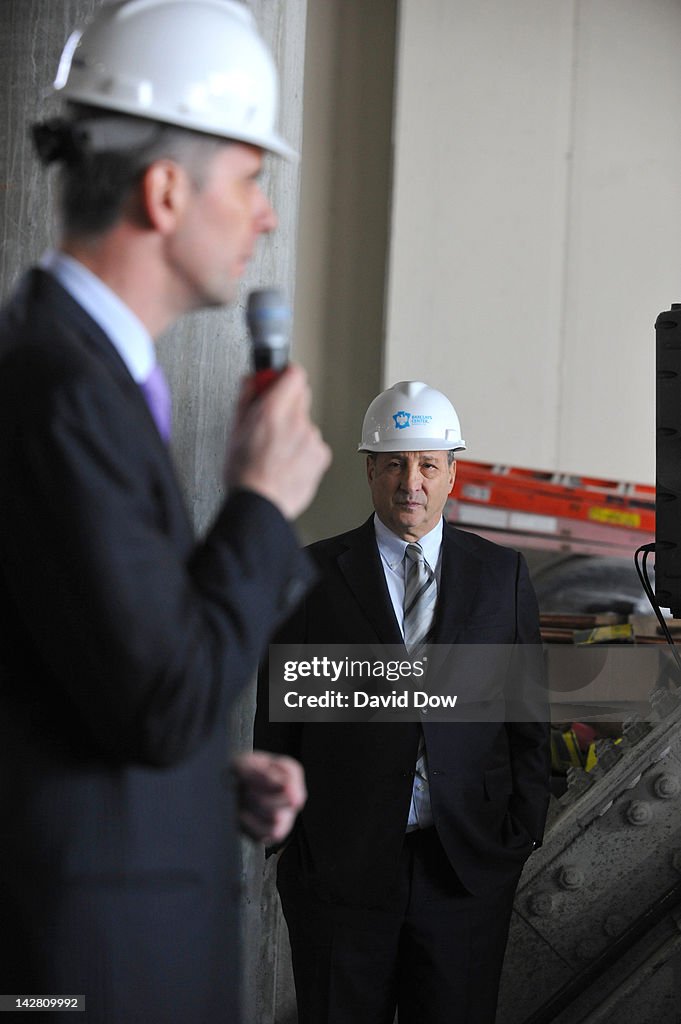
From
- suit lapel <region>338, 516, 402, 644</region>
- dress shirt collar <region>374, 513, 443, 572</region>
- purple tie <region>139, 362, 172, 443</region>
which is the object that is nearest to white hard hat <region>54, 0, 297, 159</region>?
purple tie <region>139, 362, 172, 443</region>

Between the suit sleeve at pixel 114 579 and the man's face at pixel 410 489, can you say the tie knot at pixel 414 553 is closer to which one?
the man's face at pixel 410 489

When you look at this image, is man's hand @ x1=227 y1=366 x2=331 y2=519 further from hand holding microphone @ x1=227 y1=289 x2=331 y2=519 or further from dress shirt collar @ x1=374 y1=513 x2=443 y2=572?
dress shirt collar @ x1=374 y1=513 x2=443 y2=572

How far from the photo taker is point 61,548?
107 cm

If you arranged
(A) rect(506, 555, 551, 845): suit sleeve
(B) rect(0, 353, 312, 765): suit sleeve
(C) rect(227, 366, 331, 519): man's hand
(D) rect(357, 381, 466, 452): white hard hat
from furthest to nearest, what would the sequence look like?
(D) rect(357, 381, 466, 452): white hard hat
(A) rect(506, 555, 551, 845): suit sleeve
(C) rect(227, 366, 331, 519): man's hand
(B) rect(0, 353, 312, 765): suit sleeve

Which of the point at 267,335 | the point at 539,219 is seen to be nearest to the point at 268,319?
the point at 267,335

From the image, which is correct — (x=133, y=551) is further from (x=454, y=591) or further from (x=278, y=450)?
(x=454, y=591)

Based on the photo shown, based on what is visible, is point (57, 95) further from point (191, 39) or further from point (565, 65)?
point (565, 65)

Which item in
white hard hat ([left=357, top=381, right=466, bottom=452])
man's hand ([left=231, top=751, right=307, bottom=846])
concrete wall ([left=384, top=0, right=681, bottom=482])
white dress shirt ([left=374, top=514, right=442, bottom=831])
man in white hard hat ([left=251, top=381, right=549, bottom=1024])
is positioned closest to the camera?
man's hand ([left=231, top=751, right=307, bottom=846])

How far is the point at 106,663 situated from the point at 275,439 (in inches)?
11.9

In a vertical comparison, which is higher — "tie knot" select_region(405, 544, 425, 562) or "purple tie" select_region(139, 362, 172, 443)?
"purple tie" select_region(139, 362, 172, 443)

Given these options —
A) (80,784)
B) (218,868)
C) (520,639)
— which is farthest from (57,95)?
(520,639)

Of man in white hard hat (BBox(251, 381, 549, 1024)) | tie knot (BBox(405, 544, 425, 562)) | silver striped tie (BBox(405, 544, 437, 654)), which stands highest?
tie knot (BBox(405, 544, 425, 562))

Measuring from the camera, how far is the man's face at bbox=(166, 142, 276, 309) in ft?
4.08

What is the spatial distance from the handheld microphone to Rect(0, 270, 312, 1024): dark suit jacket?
0.16m
